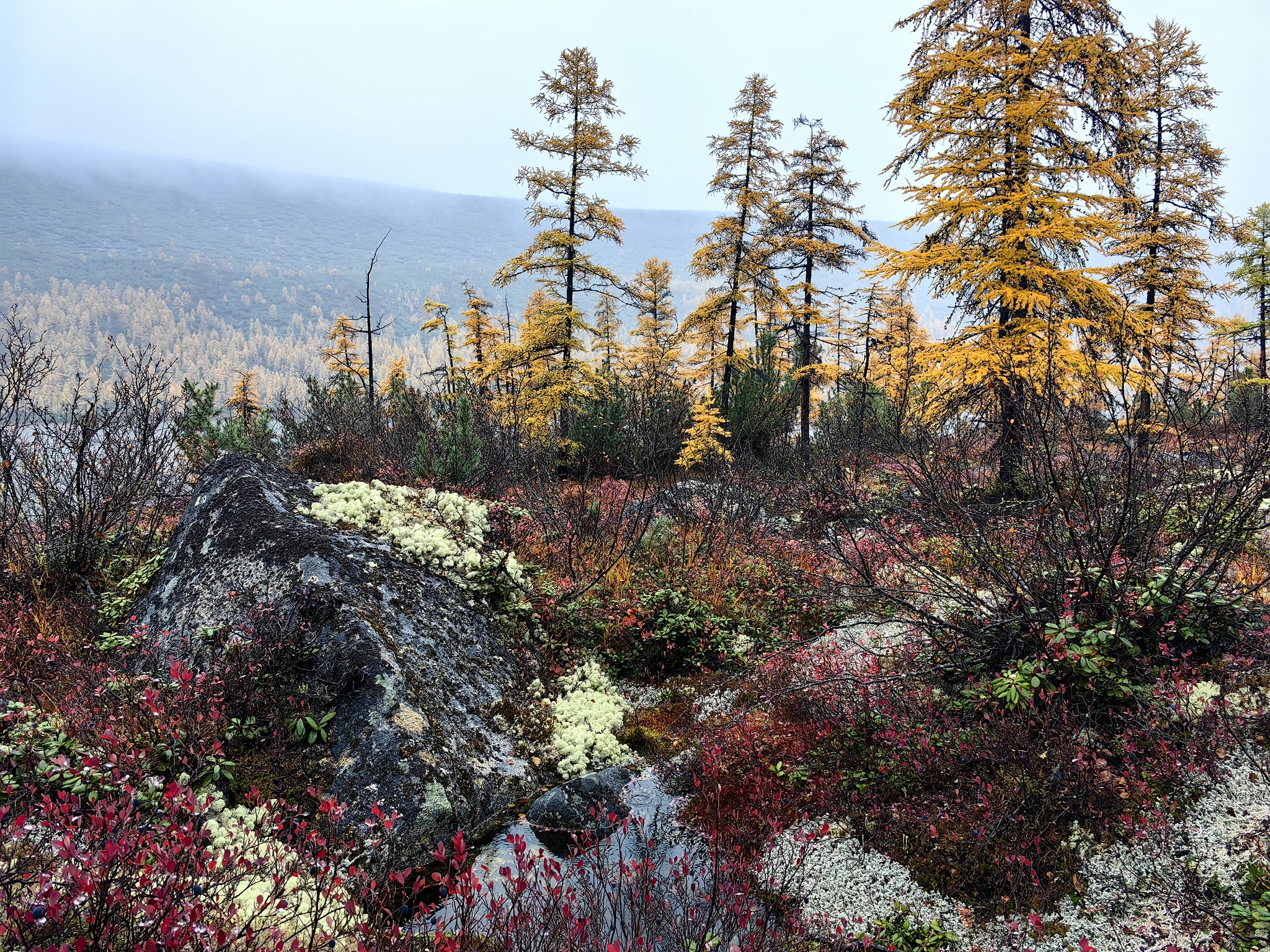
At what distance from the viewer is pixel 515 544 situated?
229 inches

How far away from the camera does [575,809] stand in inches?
133

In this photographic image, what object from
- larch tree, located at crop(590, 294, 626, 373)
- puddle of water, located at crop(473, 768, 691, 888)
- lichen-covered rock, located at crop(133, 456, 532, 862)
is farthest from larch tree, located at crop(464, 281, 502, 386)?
puddle of water, located at crop(473, 768, 691, 888)

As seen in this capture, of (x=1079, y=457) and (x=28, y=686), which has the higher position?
(x=1079, y=457)

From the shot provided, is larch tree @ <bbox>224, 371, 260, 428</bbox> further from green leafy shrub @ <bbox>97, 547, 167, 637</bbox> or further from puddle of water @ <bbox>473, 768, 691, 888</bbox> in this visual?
puddle of water @ <bbox>473, 768, 691, 888</bbox>

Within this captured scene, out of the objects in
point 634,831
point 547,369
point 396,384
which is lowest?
point 634,831

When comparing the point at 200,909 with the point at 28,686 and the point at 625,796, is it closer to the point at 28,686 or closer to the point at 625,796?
the point at 625,796

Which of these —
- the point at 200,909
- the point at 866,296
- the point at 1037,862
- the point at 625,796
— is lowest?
the point at 625,796

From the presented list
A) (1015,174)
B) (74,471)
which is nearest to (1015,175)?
(1015,174)

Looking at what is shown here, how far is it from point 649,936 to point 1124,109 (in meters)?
13.8

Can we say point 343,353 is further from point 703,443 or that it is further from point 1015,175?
point 1015,175

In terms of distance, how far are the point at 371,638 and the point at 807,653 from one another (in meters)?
3.43

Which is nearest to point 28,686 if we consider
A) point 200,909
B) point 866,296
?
point 200,909

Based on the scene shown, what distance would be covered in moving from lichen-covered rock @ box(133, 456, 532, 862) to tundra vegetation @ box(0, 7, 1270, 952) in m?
0.19

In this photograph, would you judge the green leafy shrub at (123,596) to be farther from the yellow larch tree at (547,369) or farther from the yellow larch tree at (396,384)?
the yellow larch tree at (396,384)
